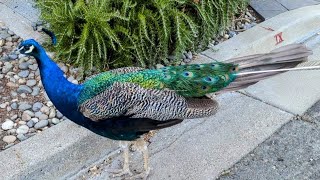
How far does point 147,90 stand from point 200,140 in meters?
0.83

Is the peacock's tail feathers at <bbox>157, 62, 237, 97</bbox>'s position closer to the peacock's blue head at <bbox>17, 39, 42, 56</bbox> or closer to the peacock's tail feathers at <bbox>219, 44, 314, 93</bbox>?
the peacock's tail feathers at <bbox>219, 44, 314, 93</bbox>

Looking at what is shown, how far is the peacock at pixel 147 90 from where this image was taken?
2658 millimetres

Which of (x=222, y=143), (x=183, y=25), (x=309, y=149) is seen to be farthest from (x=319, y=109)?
(x=183, y=25)

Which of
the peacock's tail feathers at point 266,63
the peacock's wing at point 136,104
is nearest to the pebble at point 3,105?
the peacock's wing at point 136,104

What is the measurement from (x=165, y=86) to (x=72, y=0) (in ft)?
4.91

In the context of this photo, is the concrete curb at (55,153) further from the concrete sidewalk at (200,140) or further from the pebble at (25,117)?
the pebble at (25,117)

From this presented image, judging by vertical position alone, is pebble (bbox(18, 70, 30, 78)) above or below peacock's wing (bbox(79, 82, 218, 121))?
below

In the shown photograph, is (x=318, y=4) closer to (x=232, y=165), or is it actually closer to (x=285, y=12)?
(x=285, y=12)

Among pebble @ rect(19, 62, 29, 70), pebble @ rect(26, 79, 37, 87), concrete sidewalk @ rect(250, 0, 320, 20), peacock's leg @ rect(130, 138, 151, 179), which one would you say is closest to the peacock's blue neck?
peacock's leg @ rect(130, 138, 151, 179)

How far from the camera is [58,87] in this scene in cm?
267

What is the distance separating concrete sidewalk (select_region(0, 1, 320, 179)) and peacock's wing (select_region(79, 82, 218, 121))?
0.56 m

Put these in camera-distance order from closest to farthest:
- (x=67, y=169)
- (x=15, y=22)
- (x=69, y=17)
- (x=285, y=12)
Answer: (x=67, y=169) < (x=69, y=17) < (x=15, y=22) < (x=285, y=12)

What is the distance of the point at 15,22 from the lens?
14.1ft

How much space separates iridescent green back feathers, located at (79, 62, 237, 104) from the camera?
2.70m
